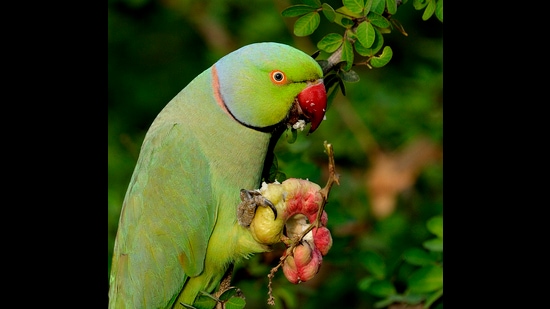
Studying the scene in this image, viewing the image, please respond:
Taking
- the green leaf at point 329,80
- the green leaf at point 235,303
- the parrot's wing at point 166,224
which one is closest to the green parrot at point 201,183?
the parrot's wing at point 166,224

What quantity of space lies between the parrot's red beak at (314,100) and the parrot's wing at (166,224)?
1.62 feet

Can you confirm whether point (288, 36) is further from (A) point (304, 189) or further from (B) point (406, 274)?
(A) point (304, 189)

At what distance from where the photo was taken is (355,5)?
2.56 metres

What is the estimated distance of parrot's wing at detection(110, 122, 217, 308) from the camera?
2.79m

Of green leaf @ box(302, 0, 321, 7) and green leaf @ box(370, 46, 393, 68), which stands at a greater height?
green leaf @ box(302, 0, 321, 7)

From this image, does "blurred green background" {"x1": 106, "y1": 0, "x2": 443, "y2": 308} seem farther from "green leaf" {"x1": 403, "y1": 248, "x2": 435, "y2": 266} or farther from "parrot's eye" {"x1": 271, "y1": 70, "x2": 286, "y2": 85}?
"parrot's eye" {"x1": 271, "y1": 70, "x2": 286, "y2": 85}

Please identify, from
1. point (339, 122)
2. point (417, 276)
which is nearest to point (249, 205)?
point (417, 276)

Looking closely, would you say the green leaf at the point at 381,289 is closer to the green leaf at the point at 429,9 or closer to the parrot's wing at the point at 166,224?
the parrot's wing at the point at 166,224

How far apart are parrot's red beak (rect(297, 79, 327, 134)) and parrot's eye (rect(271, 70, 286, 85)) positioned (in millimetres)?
93

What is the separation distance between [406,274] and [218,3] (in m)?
3.01

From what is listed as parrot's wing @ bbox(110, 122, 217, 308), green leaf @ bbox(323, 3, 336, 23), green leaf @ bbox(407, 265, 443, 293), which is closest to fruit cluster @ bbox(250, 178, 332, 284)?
parrot's wing @ bbox(110, 122, 217, 308)

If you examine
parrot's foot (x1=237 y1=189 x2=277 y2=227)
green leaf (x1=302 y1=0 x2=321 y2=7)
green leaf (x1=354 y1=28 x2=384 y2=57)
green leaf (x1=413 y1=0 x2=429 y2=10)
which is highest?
green leaf (x1=413 y1=0 x2=429 y2=10)

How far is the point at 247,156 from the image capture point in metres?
2.82

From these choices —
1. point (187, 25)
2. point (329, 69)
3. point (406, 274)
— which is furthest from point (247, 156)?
point (187, 25)
